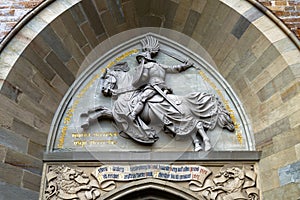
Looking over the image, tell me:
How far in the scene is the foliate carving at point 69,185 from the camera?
520 cm

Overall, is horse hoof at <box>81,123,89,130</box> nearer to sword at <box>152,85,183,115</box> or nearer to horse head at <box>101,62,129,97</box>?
horse head at <box>101,62,129,97</box>

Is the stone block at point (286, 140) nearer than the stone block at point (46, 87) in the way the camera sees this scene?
Yes

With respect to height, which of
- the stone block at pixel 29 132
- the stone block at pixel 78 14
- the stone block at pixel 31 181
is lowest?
the stone block at pixel 31 181

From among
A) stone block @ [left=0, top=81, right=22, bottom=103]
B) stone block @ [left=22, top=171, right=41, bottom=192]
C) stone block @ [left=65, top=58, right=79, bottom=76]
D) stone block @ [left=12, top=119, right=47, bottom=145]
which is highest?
stone block @ [left=65, top=58, right=79, bottom=76]

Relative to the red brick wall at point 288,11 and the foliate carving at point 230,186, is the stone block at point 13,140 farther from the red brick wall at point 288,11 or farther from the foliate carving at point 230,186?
the red brick wall at point 288,11

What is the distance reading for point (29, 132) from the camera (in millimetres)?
5402

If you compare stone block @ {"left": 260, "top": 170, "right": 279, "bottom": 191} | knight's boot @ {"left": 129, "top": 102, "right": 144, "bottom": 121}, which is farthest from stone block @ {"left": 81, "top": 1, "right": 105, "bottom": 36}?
stone block @ {"left": 260, "top": 170, "right": 279, "bottom": 191}

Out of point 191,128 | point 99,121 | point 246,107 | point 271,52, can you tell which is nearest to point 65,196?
point 99,121

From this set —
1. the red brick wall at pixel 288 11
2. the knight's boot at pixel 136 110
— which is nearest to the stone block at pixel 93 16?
the knight's boot at pixel 136 110

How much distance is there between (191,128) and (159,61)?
142cm

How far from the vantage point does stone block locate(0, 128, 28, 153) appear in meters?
4.99

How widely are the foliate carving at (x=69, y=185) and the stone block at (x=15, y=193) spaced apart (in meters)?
0.20

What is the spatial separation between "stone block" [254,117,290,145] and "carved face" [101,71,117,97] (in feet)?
7.74

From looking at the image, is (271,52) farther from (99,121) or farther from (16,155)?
(16,155)
